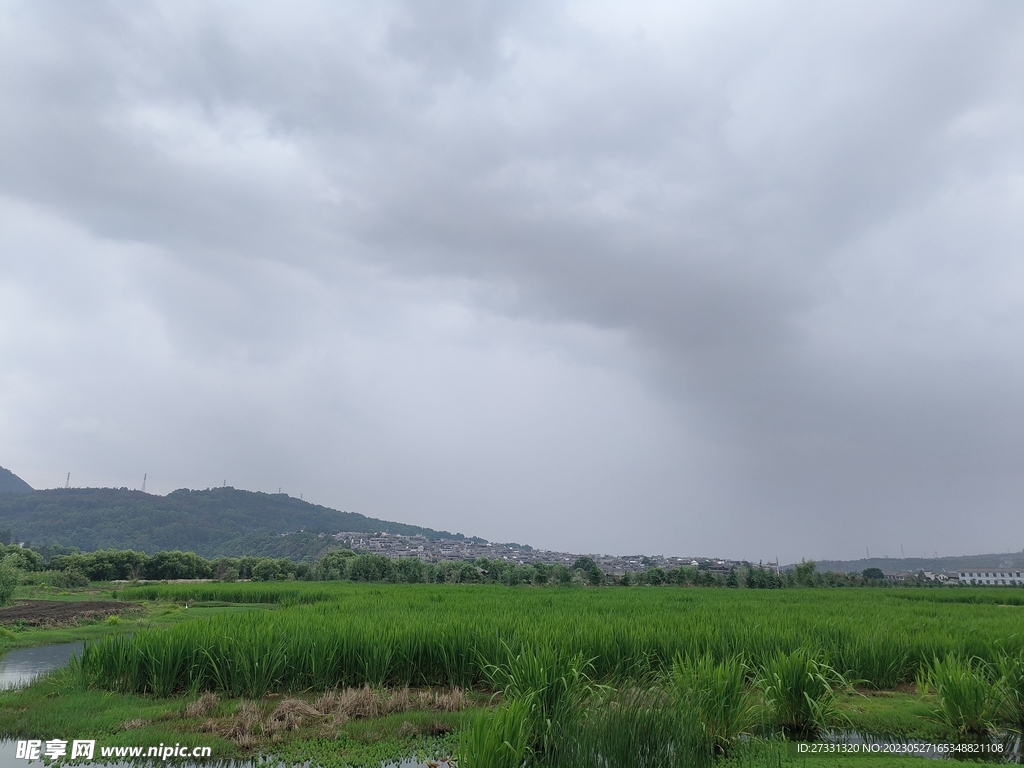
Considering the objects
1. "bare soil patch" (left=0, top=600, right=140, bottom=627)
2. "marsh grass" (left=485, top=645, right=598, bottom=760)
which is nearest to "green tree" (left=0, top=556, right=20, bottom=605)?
"bare soil patch" (left=0, top=600, right=140, bottom=627)

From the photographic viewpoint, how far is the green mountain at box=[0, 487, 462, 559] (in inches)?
5138

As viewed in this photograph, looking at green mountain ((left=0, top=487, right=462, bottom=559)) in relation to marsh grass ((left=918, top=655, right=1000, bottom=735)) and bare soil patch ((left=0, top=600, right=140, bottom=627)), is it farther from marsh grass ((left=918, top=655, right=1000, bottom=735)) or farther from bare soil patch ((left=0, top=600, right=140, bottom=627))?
marsh grass ((left=918, top=655, right=1000, bottom=735))

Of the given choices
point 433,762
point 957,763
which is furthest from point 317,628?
point 957,763

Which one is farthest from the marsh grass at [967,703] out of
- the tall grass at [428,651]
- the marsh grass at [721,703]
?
the marsh grass at [721,703]

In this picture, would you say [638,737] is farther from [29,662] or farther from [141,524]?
[141,524]

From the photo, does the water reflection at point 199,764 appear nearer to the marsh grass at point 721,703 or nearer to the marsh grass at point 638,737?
the marsh grass at point 638,737

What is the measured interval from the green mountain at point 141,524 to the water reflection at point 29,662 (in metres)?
128

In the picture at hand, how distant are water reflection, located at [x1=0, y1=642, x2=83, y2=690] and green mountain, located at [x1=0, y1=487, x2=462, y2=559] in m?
128

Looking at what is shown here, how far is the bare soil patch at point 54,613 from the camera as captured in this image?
641 inches

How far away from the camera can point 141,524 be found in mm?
138250

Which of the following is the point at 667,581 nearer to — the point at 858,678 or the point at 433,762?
the point at 858,678

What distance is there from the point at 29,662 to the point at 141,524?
157986 mm

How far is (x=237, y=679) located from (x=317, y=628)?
1.70m

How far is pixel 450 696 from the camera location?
7871 millimetres
